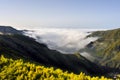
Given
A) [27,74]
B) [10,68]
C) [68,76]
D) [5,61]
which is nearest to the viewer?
[68,76]

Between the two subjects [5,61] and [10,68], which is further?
[5,61]

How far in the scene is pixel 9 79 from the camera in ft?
101

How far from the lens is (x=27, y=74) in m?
29.6

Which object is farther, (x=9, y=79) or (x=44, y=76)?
(x=9, y=79)

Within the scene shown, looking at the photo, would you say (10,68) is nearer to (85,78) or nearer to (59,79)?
(59,79)

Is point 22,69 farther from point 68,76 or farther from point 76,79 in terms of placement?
point 76,79

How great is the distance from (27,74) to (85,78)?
671cm

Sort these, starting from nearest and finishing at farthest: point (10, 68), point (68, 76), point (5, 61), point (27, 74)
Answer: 1. point (68, 76)
2. point (27, 74)
3. point (10, 68)
4. point (5, 61)

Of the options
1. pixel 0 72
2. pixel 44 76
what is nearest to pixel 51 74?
pixel 44 76

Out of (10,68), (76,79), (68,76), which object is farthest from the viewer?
(10,68)

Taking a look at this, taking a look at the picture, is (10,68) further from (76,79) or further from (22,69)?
(76,79)

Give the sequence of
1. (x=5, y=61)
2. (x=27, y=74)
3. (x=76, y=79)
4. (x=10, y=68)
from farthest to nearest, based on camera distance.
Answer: (x=5, y=61)
(x=10, y=68)
(x=27, y=74)
(x=76, y=79)

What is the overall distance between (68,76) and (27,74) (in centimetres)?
463

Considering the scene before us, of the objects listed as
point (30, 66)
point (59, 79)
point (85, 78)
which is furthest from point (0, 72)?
point (85, 78)
